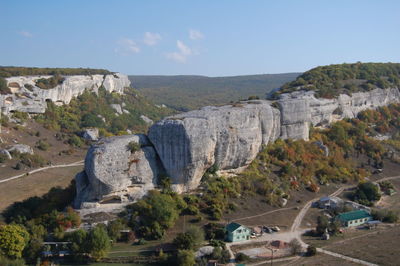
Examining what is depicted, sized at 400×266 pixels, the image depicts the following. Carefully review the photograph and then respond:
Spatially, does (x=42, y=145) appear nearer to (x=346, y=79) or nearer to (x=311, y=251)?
(x=311, y=251)

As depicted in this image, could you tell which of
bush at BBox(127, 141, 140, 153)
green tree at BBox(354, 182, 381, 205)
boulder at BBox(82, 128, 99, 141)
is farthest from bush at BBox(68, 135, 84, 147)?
green tree at BBox(354, 182, 381, 205)

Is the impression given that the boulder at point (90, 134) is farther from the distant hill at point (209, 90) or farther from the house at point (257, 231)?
the distant hill at point (209, 90)

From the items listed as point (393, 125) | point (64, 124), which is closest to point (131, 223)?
point (64, 124)

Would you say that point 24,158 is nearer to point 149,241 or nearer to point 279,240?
point 149,241

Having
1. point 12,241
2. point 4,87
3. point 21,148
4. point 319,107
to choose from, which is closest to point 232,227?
point 12,241

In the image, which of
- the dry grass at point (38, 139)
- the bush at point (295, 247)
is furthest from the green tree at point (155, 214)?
the dry grass at point (38, 139)
